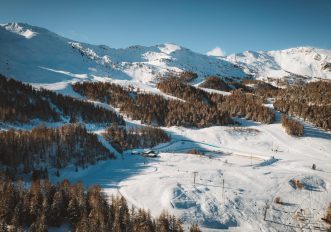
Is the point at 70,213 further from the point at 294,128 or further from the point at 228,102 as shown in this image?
the point at 228,102

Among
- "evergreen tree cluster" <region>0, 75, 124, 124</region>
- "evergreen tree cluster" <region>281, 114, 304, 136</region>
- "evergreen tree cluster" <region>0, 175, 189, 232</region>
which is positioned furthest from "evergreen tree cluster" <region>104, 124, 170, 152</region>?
"evergreen tree cluster" <region>0, 175, 189, 232</region>

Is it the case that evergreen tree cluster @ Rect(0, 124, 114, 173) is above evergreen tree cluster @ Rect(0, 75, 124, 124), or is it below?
below

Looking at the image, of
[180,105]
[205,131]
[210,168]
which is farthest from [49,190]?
[180,105]

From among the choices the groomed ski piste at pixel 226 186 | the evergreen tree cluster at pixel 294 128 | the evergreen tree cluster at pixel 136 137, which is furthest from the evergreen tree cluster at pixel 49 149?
the evergreen tree cluster at pixel 294 128

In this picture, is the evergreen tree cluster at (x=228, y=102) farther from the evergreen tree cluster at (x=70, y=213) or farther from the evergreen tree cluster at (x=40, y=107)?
the evergreen tree cluster at (x=70, y=213)

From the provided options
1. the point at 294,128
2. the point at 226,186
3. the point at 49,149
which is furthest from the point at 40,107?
the point at 294,128

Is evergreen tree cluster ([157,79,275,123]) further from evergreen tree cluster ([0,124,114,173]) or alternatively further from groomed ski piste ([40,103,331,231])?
evergreen tree cluster ([0,124,114,173])
